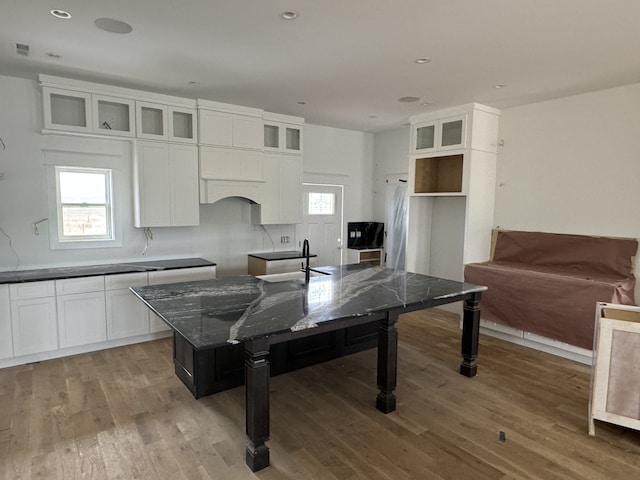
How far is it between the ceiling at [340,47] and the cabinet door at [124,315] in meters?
2.24

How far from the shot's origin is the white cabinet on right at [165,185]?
14.3 ft

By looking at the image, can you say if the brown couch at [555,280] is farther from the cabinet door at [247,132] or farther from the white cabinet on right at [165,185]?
the white cabinet on right at [165,185]

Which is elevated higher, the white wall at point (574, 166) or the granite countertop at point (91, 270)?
the white wall at point (574, 166)

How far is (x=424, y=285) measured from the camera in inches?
133

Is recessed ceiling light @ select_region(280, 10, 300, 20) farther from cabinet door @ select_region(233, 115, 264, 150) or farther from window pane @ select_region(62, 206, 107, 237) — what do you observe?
window pane @ select_region(62, 206, 107, 237)

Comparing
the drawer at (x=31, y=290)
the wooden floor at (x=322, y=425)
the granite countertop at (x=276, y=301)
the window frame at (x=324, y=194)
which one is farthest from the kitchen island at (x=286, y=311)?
the window frame at (x=324, y=194)

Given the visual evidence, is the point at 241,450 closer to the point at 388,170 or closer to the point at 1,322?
the point at 1,322

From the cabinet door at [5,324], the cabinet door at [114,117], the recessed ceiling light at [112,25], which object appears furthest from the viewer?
the cabinet door at [114,117]

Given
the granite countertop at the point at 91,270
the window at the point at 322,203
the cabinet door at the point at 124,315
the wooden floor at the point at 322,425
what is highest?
the window at the point at 322,203

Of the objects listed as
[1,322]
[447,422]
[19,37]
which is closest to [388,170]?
[447,422]

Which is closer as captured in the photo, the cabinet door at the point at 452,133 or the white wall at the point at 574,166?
the white wall at the point at 574,166

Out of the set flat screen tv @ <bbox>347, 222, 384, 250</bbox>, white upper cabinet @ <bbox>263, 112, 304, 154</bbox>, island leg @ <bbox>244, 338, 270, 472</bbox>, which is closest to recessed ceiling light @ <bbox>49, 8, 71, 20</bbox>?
island leg @ <bbox>244, 338, 270, 472</bbox>

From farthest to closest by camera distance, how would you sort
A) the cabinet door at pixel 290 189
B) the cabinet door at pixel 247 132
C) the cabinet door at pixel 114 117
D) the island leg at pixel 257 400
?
1. the cabinet door at pixel 290 189
2. the cabinet door at pixel 247 132
3. the cabinet door at pixel 114 117
4. the island leg at pixel 257 400

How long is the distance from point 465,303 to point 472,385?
694 mm
